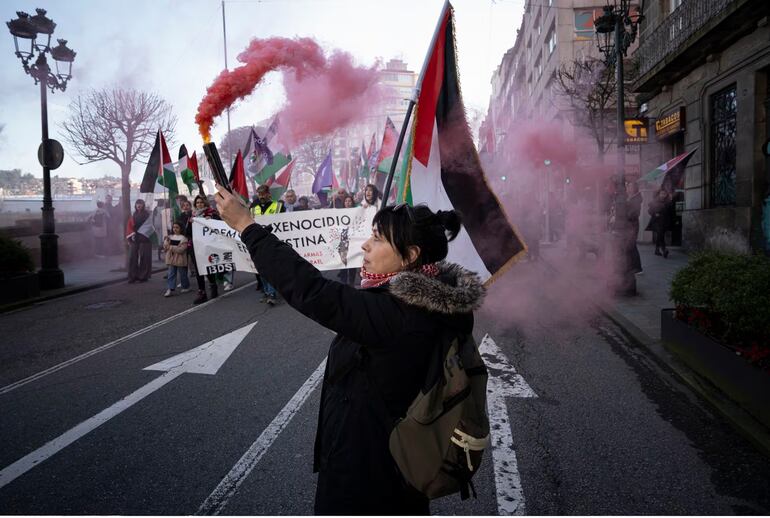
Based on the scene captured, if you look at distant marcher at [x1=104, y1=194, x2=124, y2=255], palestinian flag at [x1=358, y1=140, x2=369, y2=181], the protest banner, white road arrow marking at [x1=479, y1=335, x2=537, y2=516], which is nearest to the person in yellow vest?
the protest banner

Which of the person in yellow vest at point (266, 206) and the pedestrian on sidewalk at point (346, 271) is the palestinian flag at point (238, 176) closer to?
the person in yellow vest at point (266, 206)

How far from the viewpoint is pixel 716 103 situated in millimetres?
13852

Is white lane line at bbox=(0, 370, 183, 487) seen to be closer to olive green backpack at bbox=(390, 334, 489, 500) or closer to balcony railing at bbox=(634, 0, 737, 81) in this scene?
olive green backpack at bbox=(390, 334, 489, 500)

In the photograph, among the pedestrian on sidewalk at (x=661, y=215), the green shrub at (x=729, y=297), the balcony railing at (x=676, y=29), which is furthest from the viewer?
the pedestrian on sidewalk at (x=661, y=215)

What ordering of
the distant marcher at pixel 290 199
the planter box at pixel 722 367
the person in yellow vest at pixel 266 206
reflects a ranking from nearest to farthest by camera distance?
the planter box at pixel 722 367 < the person in yellow vest at pixel 266 206 < the distant marcher at pixel 290 199

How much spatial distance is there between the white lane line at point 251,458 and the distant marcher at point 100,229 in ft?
56.6

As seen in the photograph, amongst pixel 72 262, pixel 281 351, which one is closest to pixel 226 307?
pixel 281 351

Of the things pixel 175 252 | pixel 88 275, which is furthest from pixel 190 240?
pixel 88 275

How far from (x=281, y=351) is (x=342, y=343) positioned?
4.54m

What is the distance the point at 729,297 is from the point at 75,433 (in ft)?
18.1

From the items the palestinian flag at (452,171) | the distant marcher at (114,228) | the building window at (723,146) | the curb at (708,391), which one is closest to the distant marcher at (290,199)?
the curb at (708,391)

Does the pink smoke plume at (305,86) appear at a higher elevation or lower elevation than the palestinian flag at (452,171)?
higher

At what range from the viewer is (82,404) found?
4.66 metres

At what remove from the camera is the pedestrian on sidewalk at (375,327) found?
1.66 meters
